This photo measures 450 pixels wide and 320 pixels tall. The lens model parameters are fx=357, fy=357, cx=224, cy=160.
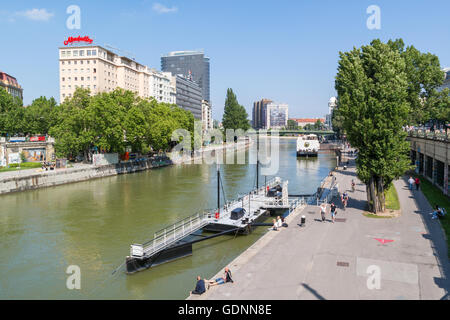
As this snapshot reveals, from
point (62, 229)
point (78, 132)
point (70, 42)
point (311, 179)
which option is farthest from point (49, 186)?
point (70, 42)

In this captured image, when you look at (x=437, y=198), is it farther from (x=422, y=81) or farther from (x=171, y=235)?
(x=422, y=81)

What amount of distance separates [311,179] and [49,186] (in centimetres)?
3866

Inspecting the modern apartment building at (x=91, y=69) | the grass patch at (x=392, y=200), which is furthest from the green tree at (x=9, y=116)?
the grass patch at (x=392, y=200)

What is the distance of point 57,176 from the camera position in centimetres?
5112

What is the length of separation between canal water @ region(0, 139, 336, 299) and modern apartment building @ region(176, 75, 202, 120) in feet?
392

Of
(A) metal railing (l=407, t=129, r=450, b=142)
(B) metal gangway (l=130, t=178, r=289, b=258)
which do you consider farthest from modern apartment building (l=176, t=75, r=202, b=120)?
(B) metal gangway (l=130, t=178, r=289, b=258)

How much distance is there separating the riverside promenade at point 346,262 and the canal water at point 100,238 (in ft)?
11.6

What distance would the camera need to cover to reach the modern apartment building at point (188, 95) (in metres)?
166

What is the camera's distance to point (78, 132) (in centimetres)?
6366

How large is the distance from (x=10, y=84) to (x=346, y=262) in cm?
12789

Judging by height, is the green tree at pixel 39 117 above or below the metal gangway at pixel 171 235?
above

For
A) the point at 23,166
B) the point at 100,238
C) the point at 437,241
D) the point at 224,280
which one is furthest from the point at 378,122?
the point at 23,166

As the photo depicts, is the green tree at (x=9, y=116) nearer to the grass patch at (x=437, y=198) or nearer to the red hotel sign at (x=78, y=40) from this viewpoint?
the red hotel sign at (x=78, y=40)
